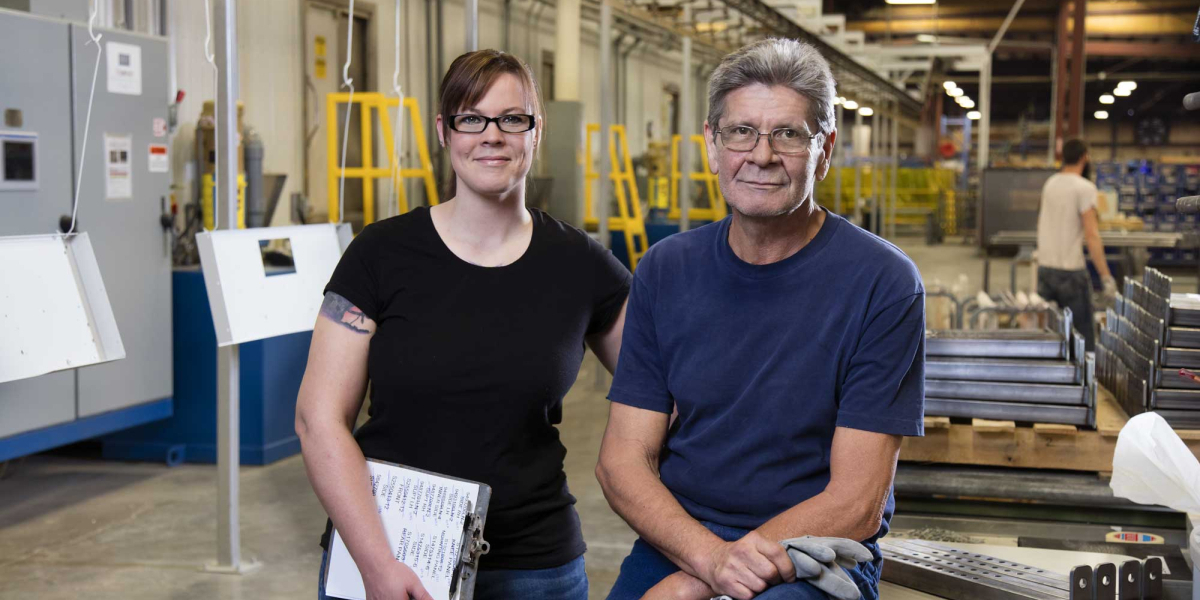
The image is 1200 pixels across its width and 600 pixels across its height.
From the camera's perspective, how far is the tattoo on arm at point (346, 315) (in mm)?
1727

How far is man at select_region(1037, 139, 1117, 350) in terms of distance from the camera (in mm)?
6082

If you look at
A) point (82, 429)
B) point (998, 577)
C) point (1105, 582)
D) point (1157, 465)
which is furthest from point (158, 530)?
point (1157, 465)

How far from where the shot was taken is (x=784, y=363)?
1605 millimetres

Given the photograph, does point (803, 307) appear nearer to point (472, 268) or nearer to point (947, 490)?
point (472, 268)

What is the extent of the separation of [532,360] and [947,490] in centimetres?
135

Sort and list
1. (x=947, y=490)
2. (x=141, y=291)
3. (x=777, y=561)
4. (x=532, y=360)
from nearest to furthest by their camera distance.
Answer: (x=777, y=561)
(x=532, y=360)
(x=947, y=490)
(x=141, y=291)

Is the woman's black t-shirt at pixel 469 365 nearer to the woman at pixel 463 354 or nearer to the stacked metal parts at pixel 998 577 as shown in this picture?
the woman at pixel 463 354

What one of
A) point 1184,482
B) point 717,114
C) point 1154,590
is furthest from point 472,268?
point 1154,590

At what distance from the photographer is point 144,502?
4398mm

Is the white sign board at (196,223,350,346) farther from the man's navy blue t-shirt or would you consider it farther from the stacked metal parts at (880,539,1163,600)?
the stacked metal parts at (880,539,1163,600)

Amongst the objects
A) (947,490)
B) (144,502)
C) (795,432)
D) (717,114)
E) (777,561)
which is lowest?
(144,502)

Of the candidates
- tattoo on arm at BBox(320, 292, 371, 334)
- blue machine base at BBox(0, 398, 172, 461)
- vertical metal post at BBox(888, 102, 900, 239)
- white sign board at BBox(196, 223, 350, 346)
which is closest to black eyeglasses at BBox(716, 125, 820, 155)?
A: tattoo on arm at BBox(320, 292, 371, 334)

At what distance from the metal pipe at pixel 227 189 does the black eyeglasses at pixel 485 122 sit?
1.69m

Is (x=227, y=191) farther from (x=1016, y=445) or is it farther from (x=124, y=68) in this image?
(x=1016, y=445)
